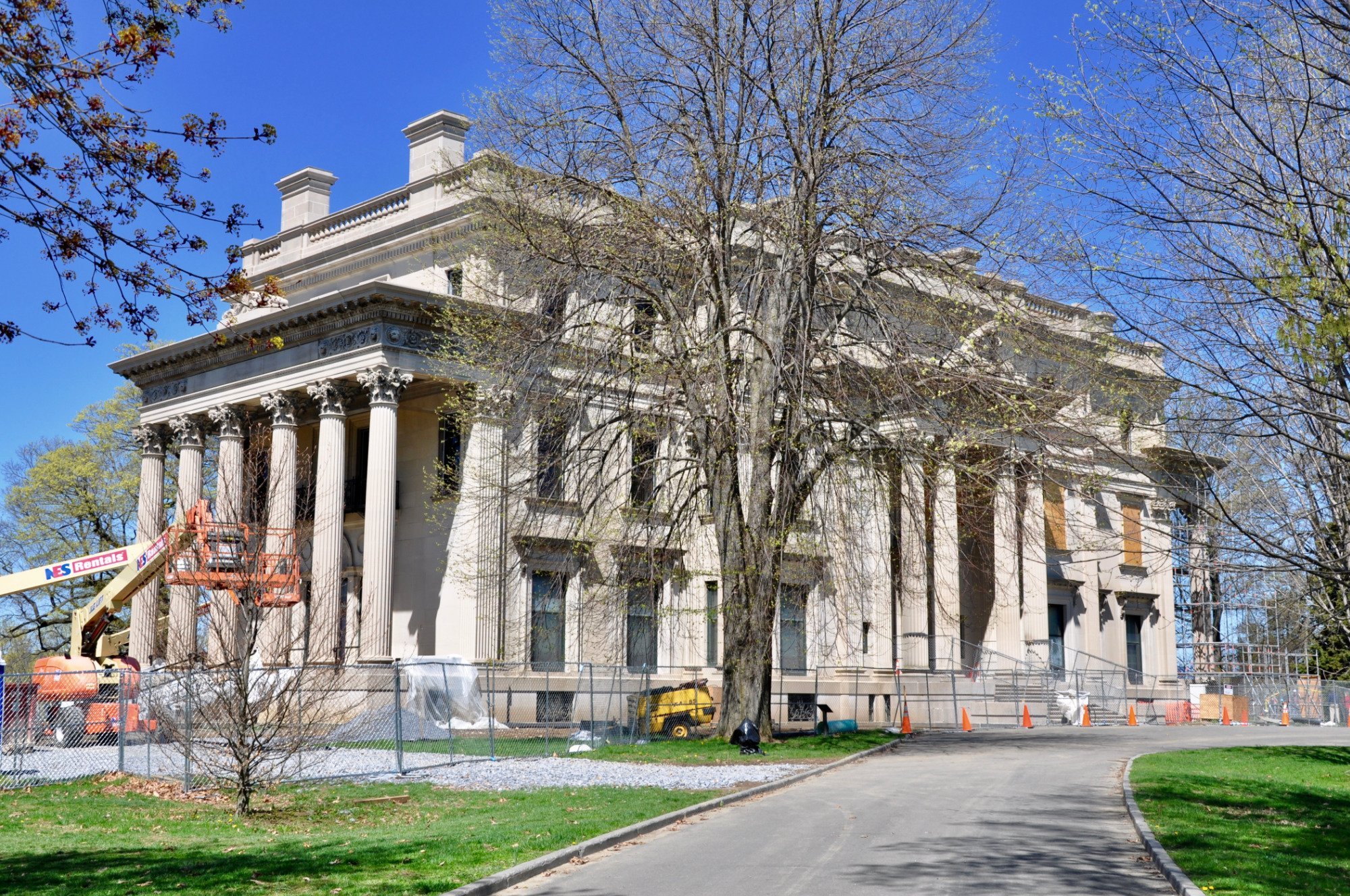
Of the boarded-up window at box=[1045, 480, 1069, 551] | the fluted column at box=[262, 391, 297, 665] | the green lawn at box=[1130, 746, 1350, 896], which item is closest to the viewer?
the green lawn at box=[1130, 746, 1350, 896]

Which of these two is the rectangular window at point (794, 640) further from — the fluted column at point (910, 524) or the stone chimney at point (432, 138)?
the stone chimney at point (432, 138)

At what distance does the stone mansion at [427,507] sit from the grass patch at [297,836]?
10.3 metres

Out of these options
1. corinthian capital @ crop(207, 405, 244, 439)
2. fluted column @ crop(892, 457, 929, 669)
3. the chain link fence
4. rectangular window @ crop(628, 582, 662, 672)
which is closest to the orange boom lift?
the chain link fence

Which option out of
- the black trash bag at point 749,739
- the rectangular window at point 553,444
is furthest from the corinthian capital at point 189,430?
the black trash bag at point 749,739

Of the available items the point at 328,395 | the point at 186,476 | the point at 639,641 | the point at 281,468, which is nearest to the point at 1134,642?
the point at 639,641

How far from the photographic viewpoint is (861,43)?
1056 inches

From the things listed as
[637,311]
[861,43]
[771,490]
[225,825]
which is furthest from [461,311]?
[225,825]

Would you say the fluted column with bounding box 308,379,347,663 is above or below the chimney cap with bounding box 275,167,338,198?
below

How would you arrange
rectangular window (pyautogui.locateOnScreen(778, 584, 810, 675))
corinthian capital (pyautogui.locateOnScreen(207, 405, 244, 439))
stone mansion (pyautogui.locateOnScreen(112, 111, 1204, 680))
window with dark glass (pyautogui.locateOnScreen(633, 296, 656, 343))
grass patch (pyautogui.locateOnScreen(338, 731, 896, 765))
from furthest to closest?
rectangular window (pyautogui.locateOnScreen(778, 584, 810, 675))
corinthian capital (pyautogui.locateOnScreen(207, 405, 244, 439))
stone mansion (pyautogui.locateOnScreen(112, 111, 1204, 680))
window with dark glass (pyautogui.locateOnScreen(633, 296, 656, 343))
grass patch (pyautogui.locateOnScreen(338, 731, 896, 765))

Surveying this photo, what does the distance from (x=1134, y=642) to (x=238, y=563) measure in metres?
47.7

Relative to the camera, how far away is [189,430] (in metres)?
42.4

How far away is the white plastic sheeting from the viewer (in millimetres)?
31609

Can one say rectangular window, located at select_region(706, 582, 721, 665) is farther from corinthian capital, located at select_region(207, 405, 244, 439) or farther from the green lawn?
the green lawn

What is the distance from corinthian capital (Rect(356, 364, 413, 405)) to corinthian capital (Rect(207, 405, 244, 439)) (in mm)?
6151
